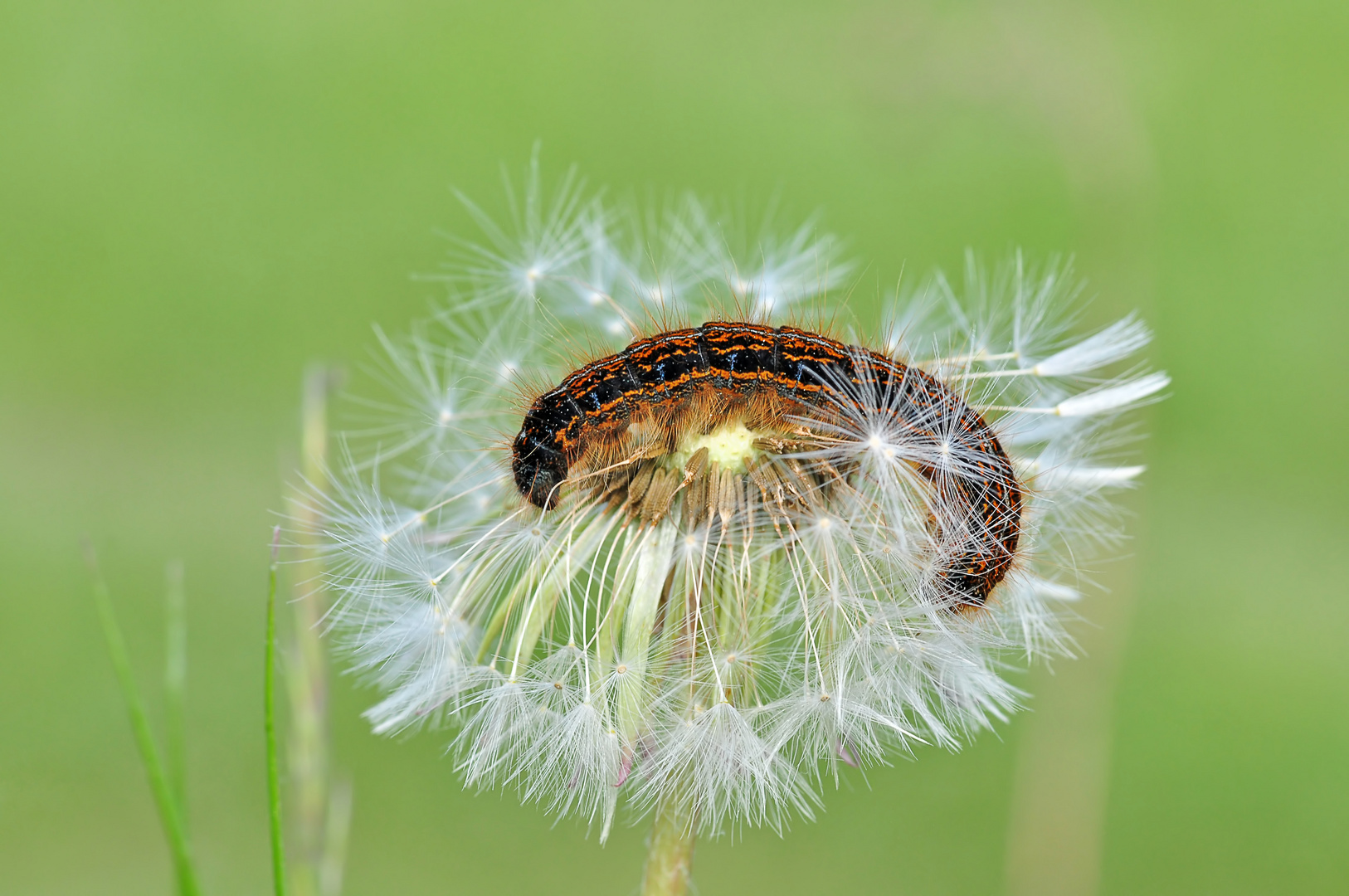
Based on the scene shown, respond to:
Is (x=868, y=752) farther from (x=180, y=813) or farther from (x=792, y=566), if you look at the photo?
(x=180, y=813)

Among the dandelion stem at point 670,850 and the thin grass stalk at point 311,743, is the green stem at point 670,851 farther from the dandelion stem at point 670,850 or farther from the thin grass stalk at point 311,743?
the thin grass stalk at point 311,743

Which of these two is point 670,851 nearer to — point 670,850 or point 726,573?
point 670,850

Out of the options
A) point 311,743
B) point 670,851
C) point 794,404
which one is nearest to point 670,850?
point 670,851

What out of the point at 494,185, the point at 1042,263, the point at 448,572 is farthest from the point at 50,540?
the point at 1042,263

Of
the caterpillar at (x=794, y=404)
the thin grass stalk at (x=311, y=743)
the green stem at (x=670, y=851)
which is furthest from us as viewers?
the caterpillar at (x=794, y=404)

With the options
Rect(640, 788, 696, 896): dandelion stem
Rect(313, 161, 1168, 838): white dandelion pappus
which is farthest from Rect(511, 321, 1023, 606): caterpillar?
Rect(640, 788, 696, 896): dandelion stem

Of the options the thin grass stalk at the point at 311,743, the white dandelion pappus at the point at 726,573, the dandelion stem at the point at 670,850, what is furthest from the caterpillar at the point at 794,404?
the dandelion stem at the point at 670,850
